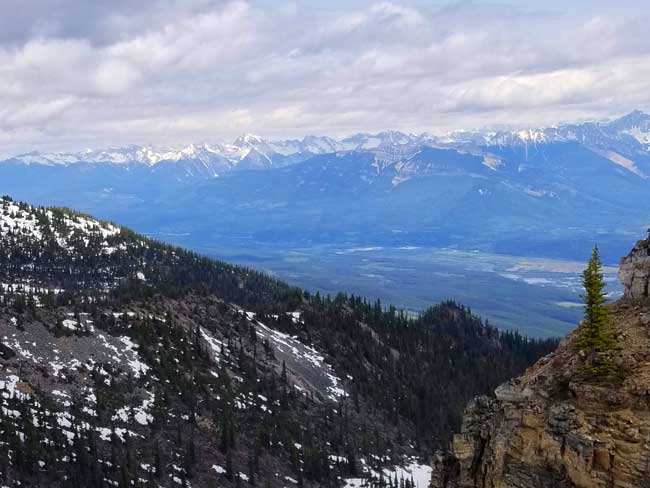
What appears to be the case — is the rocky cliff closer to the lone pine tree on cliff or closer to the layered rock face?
the layered rock face

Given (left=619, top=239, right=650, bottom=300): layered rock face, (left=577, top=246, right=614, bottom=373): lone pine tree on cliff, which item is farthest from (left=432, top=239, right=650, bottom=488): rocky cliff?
(left=577, top=246, right=614, bottom=373): lone pine tree on cliff

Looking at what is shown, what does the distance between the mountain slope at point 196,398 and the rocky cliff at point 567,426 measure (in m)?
69.2

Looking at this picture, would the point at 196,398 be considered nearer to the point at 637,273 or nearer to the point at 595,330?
the point at 637,273

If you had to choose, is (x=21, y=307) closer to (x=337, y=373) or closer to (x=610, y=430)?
(x=337, y=373)

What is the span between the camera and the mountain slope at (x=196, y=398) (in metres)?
101

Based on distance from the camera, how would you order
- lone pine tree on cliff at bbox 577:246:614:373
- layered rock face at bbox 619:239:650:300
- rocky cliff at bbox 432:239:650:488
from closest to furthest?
1. rocky cliff at bbox 432:239:650:488
2. lone pine tree on cliff at bbox 577:246:614:373
3. layered rock face at bbox 619:239:650:300

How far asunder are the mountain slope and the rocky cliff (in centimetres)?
6922

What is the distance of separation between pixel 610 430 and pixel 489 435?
24.9 feet

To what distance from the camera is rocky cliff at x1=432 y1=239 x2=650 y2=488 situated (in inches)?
1186

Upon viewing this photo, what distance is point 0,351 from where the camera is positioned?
11731cm

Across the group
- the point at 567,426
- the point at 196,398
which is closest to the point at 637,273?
the point at 567,426

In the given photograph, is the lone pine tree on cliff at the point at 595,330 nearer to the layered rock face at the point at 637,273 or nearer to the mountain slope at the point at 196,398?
the layered rock face at the point at 637,273

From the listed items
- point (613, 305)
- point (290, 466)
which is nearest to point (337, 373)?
point (290, 466)

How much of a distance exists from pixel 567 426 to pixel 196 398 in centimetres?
10405
